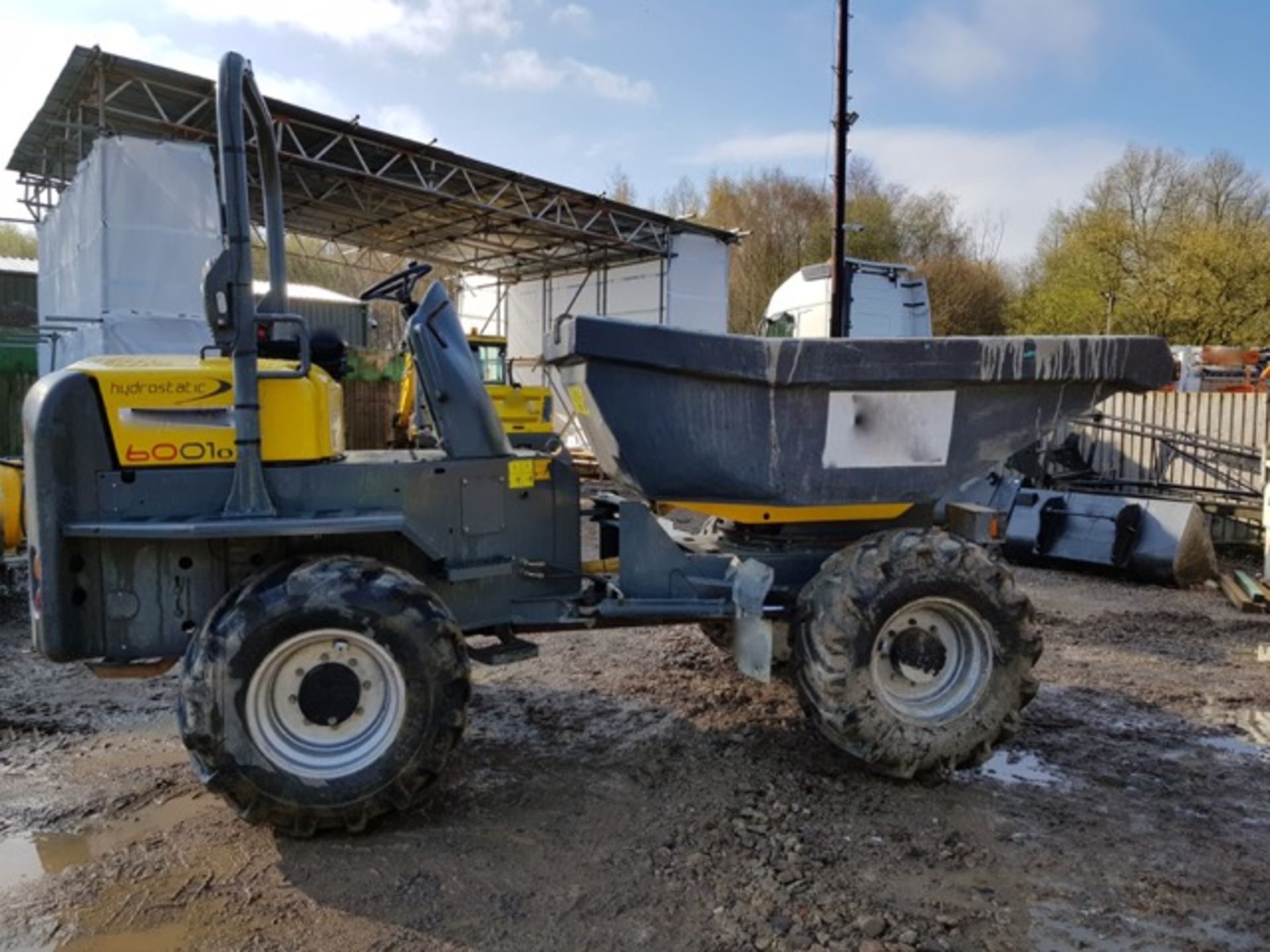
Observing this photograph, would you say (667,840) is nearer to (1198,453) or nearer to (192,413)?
(192,413)

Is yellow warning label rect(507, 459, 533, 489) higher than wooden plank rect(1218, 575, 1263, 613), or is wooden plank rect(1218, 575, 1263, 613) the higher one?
yellow warning label rect(507, 459, 533, 489)

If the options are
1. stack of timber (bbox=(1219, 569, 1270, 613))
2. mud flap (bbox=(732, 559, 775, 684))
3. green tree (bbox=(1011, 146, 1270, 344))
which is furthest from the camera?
green tree (bbox=(1011, 146, 1270, 344))

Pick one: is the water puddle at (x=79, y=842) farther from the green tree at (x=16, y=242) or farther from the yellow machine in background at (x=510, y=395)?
the green tree at (x=16, y=242)

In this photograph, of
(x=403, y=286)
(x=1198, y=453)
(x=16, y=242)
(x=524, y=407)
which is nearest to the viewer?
(x=403, y=286)

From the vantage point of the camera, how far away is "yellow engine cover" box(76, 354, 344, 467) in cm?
344

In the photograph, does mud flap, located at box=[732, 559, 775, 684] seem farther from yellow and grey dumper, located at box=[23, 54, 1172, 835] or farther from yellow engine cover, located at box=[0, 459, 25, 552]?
yellow engine cover, located at box=[0, 459, 25, 552]

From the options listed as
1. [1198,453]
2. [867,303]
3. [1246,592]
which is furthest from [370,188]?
[1246,592]

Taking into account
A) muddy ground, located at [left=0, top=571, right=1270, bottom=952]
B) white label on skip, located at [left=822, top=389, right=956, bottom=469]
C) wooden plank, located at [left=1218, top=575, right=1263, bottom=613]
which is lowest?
muddy ground, located at [left=0, top=571, right=1270, bottom=952]

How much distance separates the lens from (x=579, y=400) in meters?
4.29

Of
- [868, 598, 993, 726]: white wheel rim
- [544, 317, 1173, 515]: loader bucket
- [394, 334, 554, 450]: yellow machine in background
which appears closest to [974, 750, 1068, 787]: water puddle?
[868, 598, 993, 726]: white wheel rim

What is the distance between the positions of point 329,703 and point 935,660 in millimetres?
2512

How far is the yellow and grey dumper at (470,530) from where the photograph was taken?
11.0ft

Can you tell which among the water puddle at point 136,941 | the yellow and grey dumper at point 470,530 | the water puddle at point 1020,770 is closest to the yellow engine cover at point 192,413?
the yellow and grey dumper at point 470,530

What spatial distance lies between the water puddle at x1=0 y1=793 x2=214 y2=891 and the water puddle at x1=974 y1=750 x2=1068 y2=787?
3.29 metres
